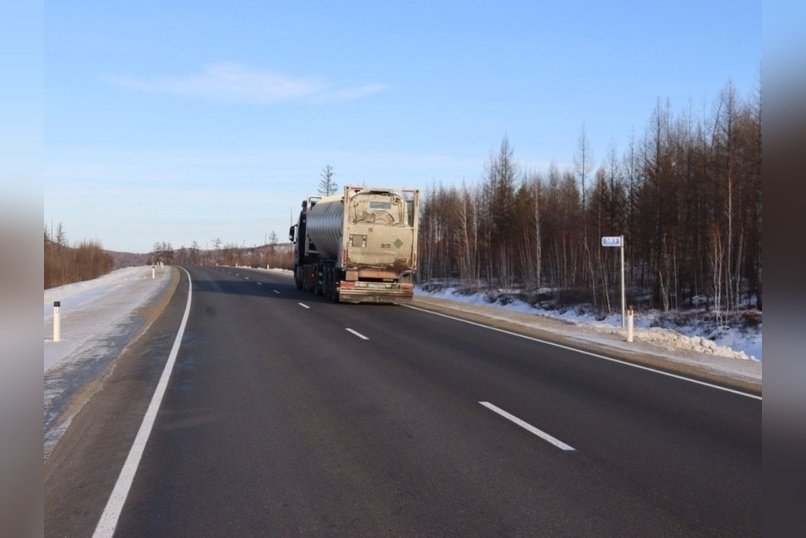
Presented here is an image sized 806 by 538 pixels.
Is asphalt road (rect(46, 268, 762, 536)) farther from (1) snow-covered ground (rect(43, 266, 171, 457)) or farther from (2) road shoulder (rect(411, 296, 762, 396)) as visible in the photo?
(1) snow-covered ground (rect(43, 266, 171, 457))

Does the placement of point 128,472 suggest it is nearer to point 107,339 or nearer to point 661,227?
point 107,339

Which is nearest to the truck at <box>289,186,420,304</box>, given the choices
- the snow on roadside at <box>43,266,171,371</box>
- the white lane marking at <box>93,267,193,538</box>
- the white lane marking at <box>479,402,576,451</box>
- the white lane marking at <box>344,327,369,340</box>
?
the white lane marking at <box>344,327,369,340</box>

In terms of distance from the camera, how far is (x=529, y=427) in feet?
27.9

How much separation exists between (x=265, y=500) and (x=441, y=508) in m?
1.44

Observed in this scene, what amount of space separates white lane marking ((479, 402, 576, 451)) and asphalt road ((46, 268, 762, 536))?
0.04 meters

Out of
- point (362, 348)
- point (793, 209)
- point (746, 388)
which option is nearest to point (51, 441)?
point (793, 209)

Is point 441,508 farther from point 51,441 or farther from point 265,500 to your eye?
point 51,441

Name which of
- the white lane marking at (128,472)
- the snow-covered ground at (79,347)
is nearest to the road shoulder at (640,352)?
the white lane marking at (128,472)

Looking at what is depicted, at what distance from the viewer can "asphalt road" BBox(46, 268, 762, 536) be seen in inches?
215

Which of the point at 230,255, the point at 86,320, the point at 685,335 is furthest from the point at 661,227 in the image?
the point at 230,255

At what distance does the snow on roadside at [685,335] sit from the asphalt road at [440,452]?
15.6 ft

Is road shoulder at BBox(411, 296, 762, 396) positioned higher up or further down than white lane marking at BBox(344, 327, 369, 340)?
further down

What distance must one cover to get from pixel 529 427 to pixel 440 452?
1.59 meters

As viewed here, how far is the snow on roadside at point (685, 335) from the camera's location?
57.5 ft
